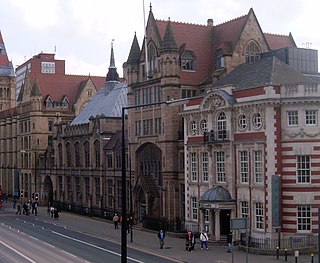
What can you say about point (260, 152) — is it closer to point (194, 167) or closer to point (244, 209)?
point (244, 209)

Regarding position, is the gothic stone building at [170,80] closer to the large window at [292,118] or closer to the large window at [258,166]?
the large window at [258,166]

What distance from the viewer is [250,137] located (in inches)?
1927

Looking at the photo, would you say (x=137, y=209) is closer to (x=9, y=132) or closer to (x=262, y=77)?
(x=262, y=77)

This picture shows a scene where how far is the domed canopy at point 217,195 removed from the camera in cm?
5085

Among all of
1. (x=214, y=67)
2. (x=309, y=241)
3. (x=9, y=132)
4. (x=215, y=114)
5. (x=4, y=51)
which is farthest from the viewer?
(x=4, y=51)

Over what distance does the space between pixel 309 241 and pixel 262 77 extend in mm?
13277

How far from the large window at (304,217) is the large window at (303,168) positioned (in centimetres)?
193

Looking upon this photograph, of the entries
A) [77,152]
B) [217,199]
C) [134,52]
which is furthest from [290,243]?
[77,152]

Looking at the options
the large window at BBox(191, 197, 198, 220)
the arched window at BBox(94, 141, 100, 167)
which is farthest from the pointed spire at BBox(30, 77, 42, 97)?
the large window at BBox(191, 197, 198, 220)

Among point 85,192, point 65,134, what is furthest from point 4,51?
point 85,192

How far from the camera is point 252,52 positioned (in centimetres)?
6388

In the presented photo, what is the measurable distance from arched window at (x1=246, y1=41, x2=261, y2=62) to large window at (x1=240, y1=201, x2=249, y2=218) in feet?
60.3

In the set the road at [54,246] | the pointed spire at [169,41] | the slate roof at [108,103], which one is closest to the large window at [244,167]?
the road at [54,246]

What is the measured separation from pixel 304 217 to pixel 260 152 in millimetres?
5653
